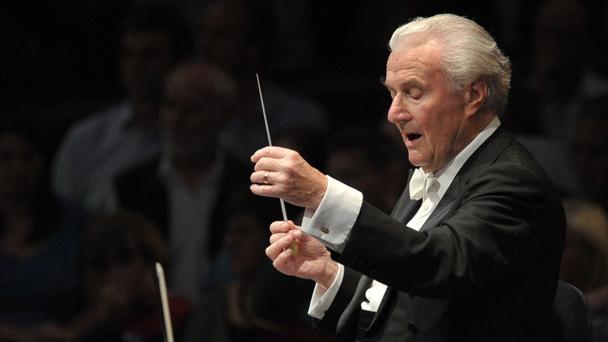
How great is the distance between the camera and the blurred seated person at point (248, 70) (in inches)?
233

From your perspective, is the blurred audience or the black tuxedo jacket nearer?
the black tuxedo jacket

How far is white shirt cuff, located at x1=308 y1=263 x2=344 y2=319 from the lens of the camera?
3.04 metres

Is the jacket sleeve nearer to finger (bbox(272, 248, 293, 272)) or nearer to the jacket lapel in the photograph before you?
the jacket lapel

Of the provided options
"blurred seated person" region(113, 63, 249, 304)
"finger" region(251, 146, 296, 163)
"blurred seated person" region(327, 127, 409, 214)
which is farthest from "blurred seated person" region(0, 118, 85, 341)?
"finger" region(251, 146, 296, 163)

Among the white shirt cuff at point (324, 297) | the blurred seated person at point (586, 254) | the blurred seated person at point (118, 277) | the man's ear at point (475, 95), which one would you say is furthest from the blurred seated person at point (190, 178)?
the man's ear at point (475, 95)

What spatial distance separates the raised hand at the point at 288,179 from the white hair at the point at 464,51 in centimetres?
37

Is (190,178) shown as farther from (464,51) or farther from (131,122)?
(464,51)

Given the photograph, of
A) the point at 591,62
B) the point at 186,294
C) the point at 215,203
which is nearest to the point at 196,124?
the point at 215,203

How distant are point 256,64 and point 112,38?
3.81 ft

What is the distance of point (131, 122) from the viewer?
6.09 meters

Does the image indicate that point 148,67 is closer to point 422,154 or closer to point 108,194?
point 108,194

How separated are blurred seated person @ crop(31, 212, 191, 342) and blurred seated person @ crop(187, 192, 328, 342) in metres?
0.29

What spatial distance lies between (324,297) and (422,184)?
34 cm

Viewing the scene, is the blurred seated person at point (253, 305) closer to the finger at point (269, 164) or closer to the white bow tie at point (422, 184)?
the white bow tie at point (422, 184)
